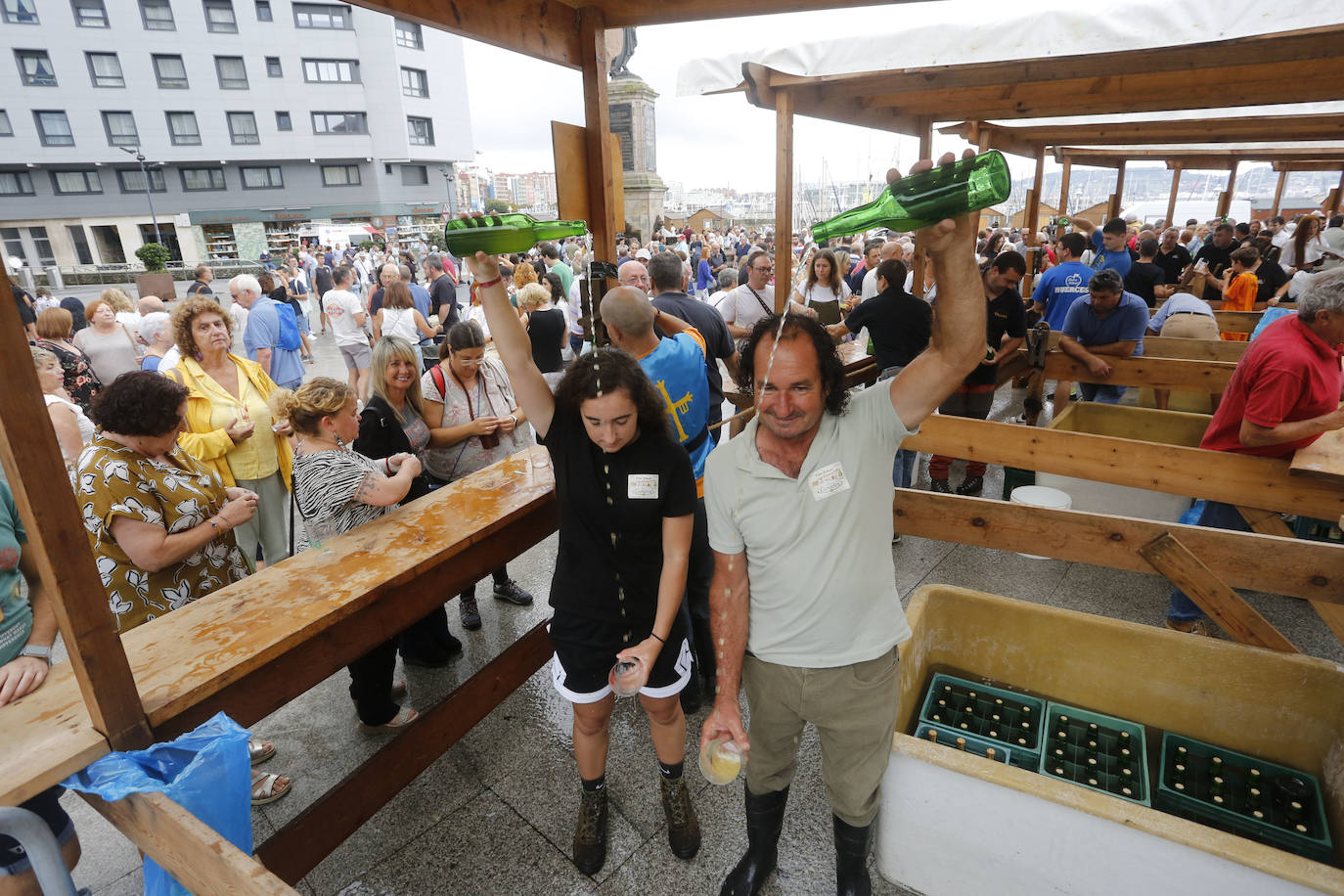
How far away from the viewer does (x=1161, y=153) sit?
12117mm

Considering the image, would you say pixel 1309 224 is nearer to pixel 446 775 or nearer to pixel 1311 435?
pixel 1311 435

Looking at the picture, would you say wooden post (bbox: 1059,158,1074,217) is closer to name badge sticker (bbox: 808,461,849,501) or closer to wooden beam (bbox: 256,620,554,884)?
name badge sticker (bbox: 808,461,849,501)

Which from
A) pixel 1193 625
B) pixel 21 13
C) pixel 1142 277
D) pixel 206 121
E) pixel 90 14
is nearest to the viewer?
pixel 1193 625

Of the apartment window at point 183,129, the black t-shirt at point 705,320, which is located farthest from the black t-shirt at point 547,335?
the apartment window at point 183,129

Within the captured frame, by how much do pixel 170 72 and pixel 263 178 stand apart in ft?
19.6

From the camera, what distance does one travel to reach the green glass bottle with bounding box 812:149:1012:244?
4.55ft

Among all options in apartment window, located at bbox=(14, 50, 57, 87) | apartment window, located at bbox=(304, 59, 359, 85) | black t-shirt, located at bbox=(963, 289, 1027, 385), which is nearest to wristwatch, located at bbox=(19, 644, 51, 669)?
black t-shirt, located at bbox=(963, 289, 1027, 385)

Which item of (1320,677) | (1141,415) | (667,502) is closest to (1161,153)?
(1141,415)

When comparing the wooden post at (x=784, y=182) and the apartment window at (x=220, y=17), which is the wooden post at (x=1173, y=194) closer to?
the wooden post at (x=784, y=182)

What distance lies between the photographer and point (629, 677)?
6.45 ft

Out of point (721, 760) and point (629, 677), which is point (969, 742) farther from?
point (629, 677)

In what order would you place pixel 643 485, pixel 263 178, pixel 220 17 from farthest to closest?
pixel 263 178, pixel 220 17, pixel 643 485

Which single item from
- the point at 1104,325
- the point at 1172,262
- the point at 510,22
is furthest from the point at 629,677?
the point at 1172,262

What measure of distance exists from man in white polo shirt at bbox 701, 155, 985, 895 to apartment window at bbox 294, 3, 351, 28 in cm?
4334
